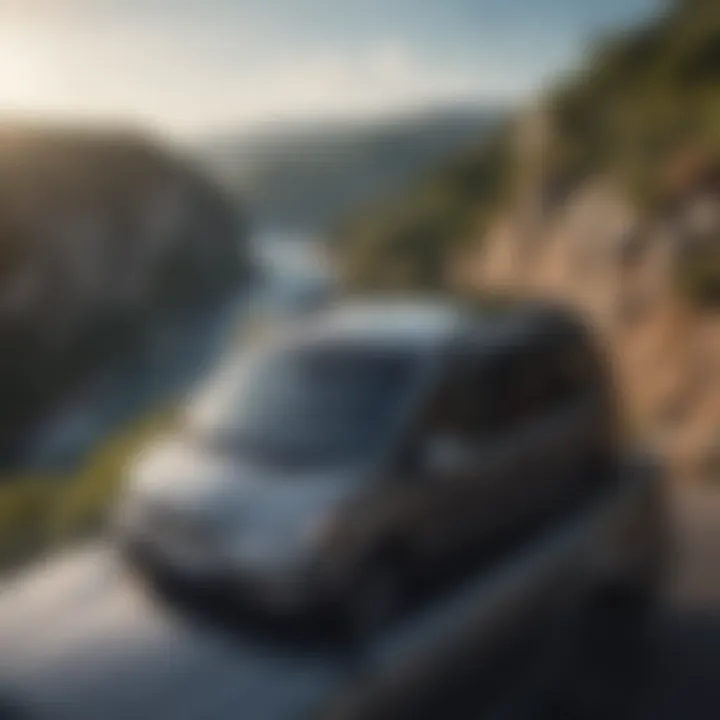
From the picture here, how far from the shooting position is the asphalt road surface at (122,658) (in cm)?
283

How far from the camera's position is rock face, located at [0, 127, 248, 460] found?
2742 mm

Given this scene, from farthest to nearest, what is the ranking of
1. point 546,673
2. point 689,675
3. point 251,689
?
point 689,675 < point 546,673 < point 251,689

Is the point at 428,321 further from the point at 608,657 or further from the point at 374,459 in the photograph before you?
the point at 608,657

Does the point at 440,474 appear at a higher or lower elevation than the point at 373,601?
higher

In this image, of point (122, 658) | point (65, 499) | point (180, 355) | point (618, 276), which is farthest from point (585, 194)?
point (122, 658)

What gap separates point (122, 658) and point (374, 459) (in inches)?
33.4

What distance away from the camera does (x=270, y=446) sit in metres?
3.46

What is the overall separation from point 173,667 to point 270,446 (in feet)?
2.37

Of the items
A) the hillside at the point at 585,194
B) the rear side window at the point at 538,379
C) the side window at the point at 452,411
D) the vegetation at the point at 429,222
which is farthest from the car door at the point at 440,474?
the vegetation at the point at 429,222

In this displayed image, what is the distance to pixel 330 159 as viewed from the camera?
10.4ft

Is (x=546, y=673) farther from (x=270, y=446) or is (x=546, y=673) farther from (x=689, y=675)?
(x=270, y=446)

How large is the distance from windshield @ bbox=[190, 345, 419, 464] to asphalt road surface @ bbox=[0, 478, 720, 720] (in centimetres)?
48

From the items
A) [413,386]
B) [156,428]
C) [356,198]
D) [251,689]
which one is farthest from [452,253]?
[251,689]

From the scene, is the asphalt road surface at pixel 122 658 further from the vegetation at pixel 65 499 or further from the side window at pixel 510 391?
the side window at pixel 510 391
